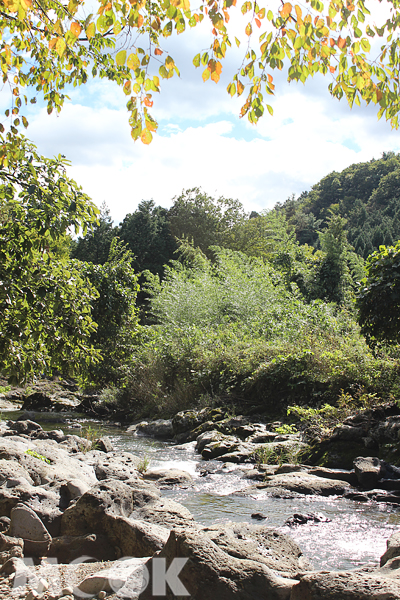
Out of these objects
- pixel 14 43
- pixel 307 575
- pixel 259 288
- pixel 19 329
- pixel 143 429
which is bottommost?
pixel 143 429

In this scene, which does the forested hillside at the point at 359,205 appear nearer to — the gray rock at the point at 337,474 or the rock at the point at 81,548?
the gray rock at the point at 337,474

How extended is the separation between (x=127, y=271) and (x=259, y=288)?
6.12 metres

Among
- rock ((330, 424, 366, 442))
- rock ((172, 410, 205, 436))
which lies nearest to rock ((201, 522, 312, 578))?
rock ((330, 424, 366, 442))

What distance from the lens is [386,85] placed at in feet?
10.6

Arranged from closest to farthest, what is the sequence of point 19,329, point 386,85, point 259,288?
1. point 386,85
2. point 19,329
3. point 259,288

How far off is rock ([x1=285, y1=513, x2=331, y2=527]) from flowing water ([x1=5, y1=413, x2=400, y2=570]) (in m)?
0.08

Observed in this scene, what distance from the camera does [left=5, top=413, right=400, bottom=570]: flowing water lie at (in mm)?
4703

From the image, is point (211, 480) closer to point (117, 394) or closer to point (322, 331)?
point (322, 331)

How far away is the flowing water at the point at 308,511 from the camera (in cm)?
470

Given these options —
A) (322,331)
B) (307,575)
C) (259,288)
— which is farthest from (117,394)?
(307,575)

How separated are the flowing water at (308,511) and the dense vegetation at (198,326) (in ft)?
7.94

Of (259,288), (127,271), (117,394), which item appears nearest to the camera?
(127,271)

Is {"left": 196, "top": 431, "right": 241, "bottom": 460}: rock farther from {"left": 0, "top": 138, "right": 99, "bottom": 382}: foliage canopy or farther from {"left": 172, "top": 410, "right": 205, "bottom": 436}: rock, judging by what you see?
{"left": 0, "top": 138, "right": 99, "bottom": 382}: foliage canopy

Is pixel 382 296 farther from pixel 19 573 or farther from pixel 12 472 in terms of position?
pixel 19 573
